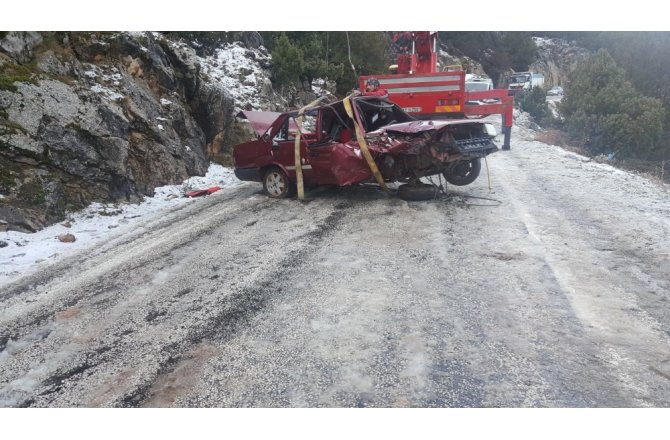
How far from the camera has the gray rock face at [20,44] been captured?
7800 millimetres

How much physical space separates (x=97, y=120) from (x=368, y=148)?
5331 mm

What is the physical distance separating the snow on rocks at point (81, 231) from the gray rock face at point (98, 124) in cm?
22

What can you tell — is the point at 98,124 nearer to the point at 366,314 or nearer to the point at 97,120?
the point at 97,120

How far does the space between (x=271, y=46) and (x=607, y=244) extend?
52.5ft

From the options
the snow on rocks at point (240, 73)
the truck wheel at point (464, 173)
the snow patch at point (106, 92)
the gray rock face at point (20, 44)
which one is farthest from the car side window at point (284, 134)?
the snow on rocks at point (240, 73)

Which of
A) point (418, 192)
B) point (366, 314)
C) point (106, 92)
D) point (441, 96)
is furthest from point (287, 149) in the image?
point (366, 314)

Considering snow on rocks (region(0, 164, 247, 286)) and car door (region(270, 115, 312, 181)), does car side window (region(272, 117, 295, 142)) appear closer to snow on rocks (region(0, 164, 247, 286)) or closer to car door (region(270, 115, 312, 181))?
car door (region(270, 115, 312, 181))

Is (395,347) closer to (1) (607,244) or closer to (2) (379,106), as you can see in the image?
(1) (607,244)

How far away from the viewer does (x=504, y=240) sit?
5.09 meters

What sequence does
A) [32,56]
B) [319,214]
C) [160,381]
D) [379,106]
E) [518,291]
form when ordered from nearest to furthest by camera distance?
[160,381], [518,291], [319,214], [379,106], [32,56]

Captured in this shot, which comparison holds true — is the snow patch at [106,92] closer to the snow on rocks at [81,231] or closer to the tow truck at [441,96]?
the snow on rocks at [81,231]

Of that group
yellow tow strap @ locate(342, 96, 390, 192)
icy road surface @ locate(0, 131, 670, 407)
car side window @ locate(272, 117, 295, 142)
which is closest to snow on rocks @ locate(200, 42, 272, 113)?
car side window @ locate(272, 117, 295, 142)

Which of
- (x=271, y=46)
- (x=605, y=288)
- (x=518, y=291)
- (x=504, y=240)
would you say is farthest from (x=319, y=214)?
(x=271, y=46)

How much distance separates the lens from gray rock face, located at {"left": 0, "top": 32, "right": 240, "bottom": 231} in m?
7.05
